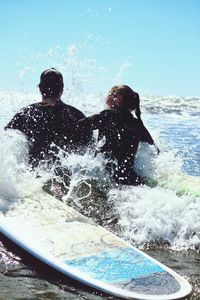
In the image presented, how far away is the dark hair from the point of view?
5754 millimetres

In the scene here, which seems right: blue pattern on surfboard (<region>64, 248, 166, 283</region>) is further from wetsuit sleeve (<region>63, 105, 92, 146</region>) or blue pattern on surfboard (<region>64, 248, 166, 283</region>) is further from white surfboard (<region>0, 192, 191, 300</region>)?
wetsuit sleeve (<region>63, 105, 92, 146</region>)

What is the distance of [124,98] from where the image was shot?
575cm

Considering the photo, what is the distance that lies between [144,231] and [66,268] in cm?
126

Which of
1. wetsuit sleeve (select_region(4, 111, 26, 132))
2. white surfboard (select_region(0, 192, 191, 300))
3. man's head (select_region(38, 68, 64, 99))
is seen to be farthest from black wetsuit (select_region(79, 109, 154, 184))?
white surfboard (select_region(0, 192, 191, 300))

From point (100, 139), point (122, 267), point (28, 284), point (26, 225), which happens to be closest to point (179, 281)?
point (122, 267)

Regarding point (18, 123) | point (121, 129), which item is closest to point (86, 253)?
point (121, 129)

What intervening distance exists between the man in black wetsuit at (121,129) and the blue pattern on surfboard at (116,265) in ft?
6.77

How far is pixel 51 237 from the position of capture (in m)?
4.16

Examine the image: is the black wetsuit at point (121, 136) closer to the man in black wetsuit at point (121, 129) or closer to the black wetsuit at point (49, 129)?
the man in black wetsuit at point (121, 129)

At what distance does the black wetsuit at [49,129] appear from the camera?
6141mm

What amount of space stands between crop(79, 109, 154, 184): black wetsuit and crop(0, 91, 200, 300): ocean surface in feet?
0.72

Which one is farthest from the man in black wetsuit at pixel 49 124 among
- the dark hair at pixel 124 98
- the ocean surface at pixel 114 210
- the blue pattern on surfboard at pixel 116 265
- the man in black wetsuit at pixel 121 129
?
the blue pattern on surfboard at pixel 116 265

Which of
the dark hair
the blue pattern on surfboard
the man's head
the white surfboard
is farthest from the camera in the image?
the man's head

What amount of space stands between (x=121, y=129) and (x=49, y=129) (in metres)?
1.00
